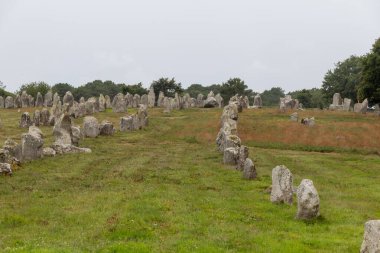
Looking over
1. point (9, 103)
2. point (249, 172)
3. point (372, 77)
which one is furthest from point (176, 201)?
point (9, 103)

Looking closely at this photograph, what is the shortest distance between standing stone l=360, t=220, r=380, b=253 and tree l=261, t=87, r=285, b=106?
155357 mm

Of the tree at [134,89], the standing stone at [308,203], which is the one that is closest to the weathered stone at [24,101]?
the tree at [134,89]

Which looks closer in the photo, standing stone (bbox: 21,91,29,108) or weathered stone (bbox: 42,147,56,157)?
weathered stone (bbox: 42,147,56,157)

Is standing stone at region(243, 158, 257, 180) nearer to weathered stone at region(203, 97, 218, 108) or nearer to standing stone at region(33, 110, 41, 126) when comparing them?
standing stone at region(33, 110, 41, 126)

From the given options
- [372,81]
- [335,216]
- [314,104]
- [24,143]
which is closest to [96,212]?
[335,216]

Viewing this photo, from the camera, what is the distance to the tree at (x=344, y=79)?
117512 mm

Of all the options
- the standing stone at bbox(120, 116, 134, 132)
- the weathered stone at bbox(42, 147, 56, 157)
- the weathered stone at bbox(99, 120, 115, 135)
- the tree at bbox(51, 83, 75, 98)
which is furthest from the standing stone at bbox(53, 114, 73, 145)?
the tree at bbox(51, 83, 75, 98)

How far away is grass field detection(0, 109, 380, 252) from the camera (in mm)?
16141

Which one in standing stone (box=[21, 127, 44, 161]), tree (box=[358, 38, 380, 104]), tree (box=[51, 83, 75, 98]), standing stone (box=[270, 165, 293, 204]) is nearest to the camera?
standing stone (box=[270, 165, 293, 204])

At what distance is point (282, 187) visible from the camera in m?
23.1

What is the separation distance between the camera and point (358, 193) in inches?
1053

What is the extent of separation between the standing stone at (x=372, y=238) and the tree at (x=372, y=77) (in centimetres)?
5931

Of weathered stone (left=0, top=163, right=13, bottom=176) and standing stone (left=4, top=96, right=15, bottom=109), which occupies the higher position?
standing stone (left=4, top=96, right=15, bottom=109)

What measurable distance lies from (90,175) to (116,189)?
5.22 metres
